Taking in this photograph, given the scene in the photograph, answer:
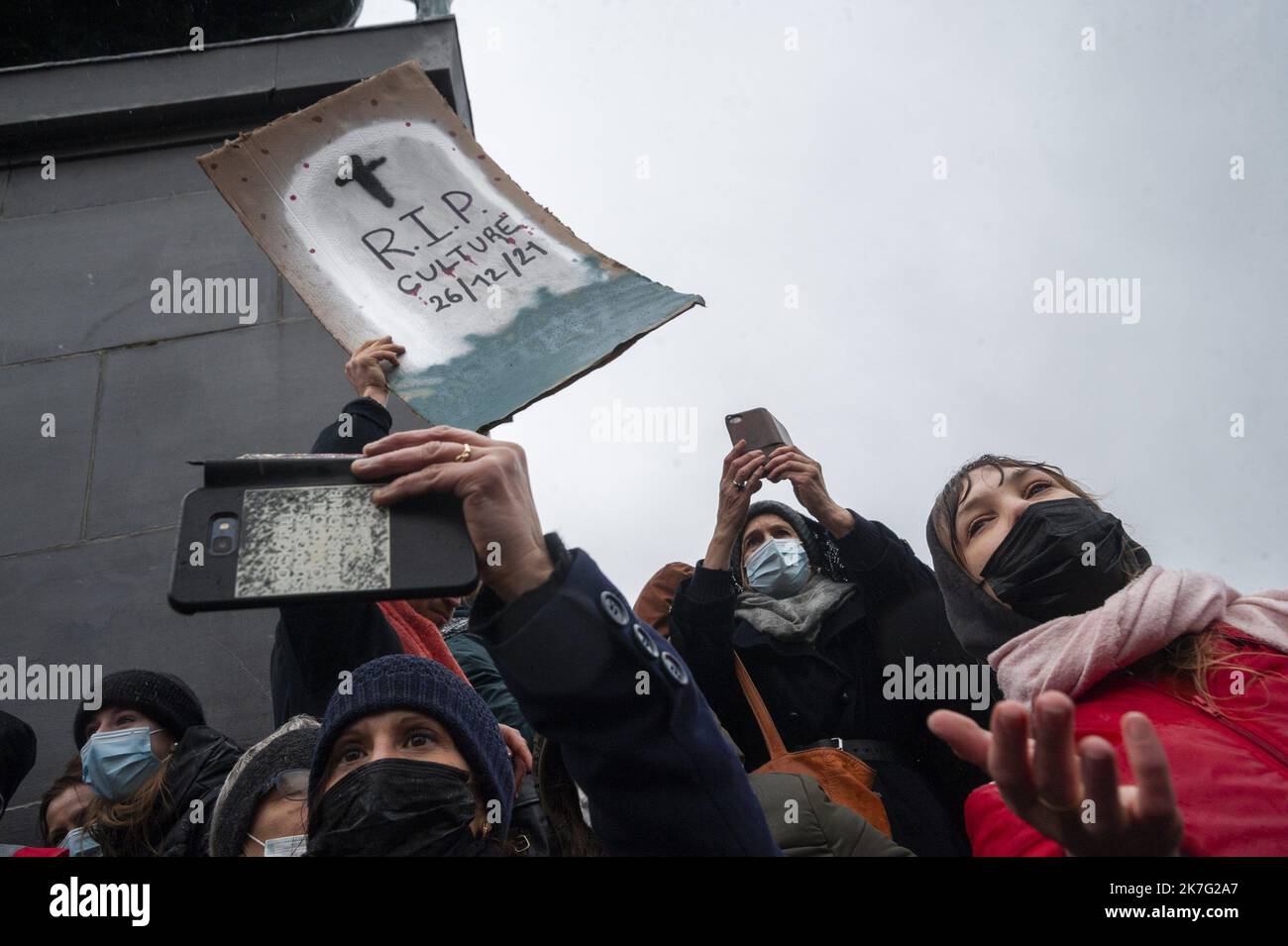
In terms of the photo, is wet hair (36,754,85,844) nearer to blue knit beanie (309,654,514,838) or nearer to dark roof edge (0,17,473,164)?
blue knit beanie (309,654,514,838)

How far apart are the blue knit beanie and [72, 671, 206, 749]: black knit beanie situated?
1.05m

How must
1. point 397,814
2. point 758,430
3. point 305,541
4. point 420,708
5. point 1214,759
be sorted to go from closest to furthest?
point 305,541
point 1214,759
point 397,814
point 420,708
point 758,430

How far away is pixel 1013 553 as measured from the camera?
2.70m

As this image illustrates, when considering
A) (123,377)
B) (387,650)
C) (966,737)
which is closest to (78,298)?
(123,377)

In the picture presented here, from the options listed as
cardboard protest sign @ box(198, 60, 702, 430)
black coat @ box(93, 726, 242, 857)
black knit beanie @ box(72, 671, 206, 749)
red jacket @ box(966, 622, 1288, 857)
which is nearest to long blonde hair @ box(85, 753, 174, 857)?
black coat @ box(93, 726, 242, 857)

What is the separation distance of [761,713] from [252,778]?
4.61 feet

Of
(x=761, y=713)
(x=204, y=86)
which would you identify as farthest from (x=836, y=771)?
(x=204, y=86)

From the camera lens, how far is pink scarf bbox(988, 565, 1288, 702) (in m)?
2.17

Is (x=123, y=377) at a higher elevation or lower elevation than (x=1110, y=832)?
higher

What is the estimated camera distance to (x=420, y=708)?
2338 mm

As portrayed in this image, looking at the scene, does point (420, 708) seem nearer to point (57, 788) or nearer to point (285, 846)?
point (285, 846)

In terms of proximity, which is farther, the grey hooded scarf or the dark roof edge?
the dark roof edge
